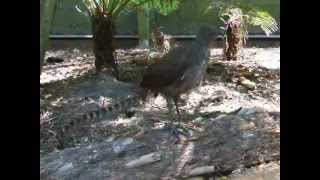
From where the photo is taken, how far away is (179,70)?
5.79ft

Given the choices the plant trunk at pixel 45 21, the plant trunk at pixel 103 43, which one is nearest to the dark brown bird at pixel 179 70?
the plant trunk at pixel 103 43

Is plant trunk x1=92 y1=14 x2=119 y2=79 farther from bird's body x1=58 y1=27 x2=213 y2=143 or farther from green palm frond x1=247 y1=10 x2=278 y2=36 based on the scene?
green palm frond x1=247 y1=10 x2=278 y2=36

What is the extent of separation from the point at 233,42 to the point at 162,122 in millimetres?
375

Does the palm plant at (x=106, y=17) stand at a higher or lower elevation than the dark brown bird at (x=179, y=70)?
higher

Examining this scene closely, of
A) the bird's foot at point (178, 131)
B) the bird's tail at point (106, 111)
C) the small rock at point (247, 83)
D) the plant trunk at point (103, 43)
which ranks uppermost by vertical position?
the plant trunk at point (103, 43)

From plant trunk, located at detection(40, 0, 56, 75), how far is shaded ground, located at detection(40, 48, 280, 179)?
0.19 feet

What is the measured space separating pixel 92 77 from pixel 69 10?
0.25 metres

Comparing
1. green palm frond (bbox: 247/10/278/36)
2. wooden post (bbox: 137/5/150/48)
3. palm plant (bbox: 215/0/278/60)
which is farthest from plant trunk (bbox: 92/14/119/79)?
green palm frond (bbox: 247/10/278/36)

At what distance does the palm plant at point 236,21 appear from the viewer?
168 centimetres

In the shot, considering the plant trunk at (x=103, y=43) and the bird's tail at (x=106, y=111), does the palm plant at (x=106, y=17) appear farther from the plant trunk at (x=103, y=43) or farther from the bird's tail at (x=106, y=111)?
the bird's tail at (x=106, y=111)
